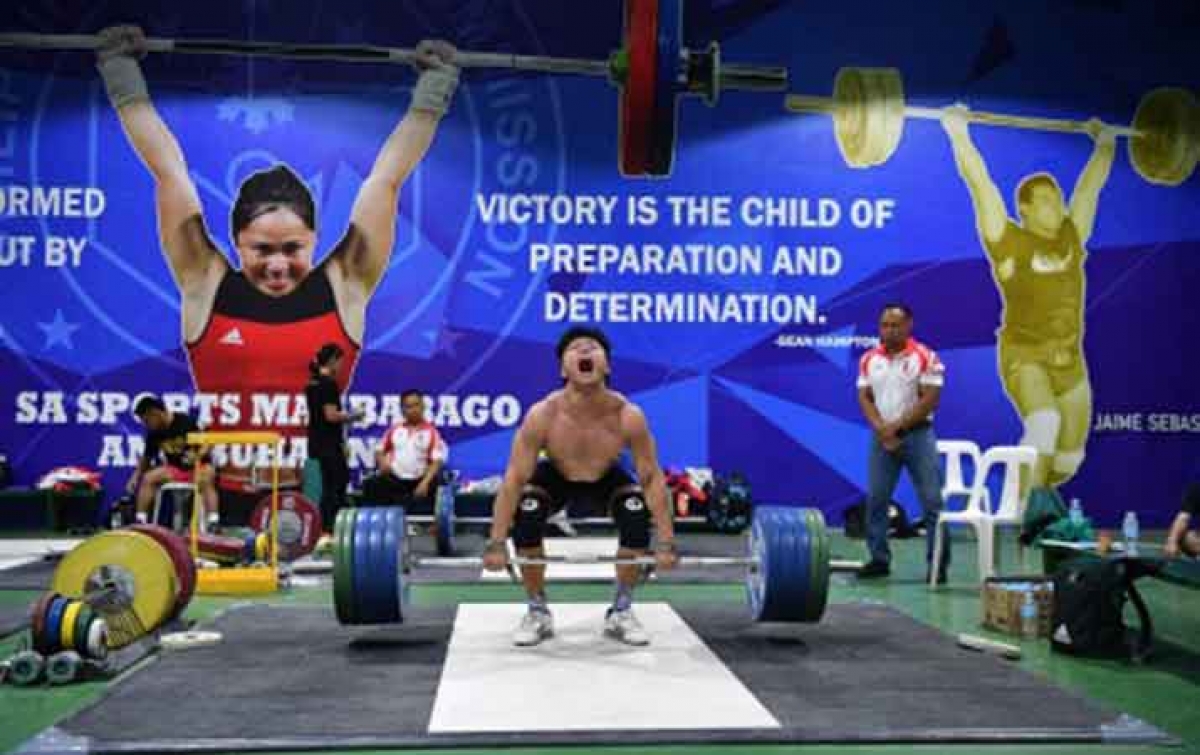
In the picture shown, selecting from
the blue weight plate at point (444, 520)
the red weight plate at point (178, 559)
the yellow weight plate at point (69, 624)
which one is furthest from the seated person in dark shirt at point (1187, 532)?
the yellow weight plate at point (69, 624)

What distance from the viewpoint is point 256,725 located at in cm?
273

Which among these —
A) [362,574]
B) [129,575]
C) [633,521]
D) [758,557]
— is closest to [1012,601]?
[758,557]

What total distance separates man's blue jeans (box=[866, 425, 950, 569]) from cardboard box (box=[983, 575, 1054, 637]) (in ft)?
3.86

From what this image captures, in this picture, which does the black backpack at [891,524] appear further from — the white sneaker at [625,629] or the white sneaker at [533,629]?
the white sneaker at [533,629]

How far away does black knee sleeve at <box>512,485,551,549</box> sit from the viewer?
12.7ft

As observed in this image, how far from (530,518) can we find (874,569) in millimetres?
2378

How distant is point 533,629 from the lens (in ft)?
12.5

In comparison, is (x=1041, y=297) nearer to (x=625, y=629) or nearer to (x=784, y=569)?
(x=784, y=569)

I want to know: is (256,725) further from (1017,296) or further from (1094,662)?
(1017,296)

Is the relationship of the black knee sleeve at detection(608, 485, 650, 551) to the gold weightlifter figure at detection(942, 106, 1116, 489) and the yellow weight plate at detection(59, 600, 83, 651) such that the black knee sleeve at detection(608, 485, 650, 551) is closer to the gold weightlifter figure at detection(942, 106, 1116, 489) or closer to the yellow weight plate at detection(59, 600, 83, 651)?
the yellow weight plate at detection(59, 600, 83, 651)

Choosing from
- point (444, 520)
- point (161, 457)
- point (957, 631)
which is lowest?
point (957, 631)

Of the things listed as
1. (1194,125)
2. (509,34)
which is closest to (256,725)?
(509,34)

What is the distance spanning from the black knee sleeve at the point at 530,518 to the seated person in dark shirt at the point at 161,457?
3.61 metres

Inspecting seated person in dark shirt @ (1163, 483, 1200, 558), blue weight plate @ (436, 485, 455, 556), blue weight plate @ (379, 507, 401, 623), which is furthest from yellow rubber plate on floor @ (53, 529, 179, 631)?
seated person in dark shirt @ (1163, 483, 1200, 558)
